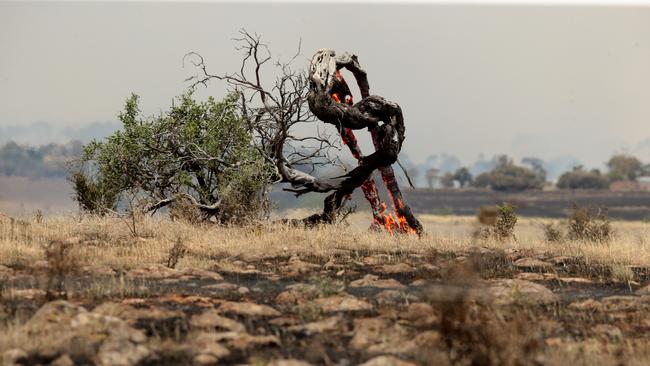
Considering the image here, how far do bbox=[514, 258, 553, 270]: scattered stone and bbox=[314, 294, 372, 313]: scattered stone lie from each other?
191 inches

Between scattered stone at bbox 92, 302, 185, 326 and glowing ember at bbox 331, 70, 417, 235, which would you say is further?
glowing ember at bbox 331, 70, 417, 235

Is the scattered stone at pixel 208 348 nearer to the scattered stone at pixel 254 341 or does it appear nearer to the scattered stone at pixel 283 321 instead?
the scattered stone at pixel 254 341

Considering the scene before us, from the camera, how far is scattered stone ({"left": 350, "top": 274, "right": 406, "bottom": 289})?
425 inches

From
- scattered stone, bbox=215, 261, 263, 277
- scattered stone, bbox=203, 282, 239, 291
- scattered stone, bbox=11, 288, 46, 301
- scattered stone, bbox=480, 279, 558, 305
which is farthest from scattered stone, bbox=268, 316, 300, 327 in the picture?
scattered stone, bbox=215, 261, 263, 277

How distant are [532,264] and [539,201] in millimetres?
68976

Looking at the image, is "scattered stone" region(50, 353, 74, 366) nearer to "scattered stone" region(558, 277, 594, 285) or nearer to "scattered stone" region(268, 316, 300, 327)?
"scattered stone" region(268, 316, 300, 327)

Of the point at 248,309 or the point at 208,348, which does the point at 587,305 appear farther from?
the point at 208,348

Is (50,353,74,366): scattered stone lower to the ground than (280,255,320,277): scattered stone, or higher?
lower

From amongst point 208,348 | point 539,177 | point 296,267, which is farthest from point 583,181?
point 208,348

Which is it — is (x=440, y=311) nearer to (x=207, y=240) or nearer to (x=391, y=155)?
(x=207, y=240)

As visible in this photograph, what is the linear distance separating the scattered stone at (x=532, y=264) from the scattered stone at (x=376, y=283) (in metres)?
3.06

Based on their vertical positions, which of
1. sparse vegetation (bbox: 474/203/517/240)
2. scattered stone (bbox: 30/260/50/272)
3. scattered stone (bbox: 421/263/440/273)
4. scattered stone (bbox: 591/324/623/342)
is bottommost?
scattered stone (bbox: 591/324/623/342)

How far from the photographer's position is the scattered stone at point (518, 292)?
30.9 feet

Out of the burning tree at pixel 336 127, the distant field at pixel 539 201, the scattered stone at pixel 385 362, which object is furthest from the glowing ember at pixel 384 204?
the distant field at pixel 539 201
